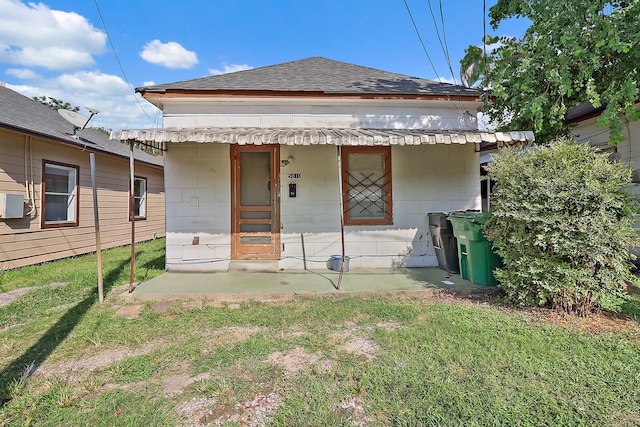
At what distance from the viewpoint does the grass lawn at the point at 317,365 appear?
2156 mm

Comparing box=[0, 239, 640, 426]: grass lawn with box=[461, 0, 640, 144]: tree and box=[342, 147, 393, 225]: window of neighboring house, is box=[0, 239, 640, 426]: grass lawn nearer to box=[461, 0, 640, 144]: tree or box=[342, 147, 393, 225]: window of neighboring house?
box=[342, 147, 393, 225]: window of neighboring house

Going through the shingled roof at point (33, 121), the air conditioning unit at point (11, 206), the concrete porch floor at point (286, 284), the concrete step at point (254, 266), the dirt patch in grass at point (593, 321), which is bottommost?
the dirt patch in grass at point (593, 321)

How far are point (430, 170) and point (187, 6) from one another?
371 inches

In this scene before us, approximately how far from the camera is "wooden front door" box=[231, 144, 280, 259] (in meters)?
6.40

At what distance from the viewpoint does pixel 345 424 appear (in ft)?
6.75

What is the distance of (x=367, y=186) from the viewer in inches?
260

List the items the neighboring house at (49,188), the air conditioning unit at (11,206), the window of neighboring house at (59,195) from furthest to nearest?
the window of neighboring house at (59,195), the neighboring house at (49,188), the air conditioning unit at (11,206)

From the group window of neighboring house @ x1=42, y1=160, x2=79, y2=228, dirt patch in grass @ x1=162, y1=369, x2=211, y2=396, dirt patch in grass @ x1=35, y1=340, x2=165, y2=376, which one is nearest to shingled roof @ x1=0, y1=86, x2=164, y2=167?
window of neighboring house @ x1=42, y1=160, x2=79, y2=228

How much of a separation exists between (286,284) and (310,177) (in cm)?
229

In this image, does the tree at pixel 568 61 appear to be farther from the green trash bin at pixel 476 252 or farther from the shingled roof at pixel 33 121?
the shingled roof at pixel 33 121

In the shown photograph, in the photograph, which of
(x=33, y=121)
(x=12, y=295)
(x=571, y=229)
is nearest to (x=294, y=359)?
(x=571, y=229)

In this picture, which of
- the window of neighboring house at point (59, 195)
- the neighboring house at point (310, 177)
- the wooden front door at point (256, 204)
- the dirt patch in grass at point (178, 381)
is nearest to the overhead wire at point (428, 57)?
the neighboring house at point (310, 177)

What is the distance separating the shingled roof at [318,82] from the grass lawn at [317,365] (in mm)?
4237

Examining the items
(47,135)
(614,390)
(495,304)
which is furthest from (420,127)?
(47,135)
